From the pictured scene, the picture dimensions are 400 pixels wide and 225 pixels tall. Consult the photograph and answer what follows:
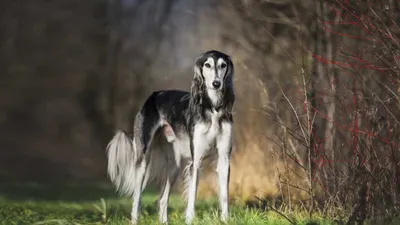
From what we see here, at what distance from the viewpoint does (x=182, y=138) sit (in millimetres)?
6539

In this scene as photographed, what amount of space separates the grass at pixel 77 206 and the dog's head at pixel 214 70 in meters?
1.08

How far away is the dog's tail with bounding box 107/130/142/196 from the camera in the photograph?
23.1 feet

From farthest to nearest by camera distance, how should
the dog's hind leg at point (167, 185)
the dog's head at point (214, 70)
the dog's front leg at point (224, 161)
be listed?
the dog's hind leg at point (167, 185) → the dog's front leg at point (224, 161) → the dog's head at point (214, 70)

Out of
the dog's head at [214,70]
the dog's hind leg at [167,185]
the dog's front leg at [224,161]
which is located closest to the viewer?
the dog's head at [214,70]

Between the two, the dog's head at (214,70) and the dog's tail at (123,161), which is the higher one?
the dog's head at (214,70)

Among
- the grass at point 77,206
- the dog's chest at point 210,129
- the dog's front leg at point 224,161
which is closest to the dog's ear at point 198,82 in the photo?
the dog's chest at point 210,129

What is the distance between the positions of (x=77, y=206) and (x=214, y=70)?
4.15m

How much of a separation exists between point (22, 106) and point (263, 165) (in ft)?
21.0

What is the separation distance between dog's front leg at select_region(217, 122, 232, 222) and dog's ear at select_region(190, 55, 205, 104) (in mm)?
314

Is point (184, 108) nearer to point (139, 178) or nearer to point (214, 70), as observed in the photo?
point (214, 70)

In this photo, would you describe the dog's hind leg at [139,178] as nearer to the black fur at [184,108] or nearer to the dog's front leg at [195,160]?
the black fur at [184,108]

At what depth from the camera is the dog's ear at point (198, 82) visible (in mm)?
5922

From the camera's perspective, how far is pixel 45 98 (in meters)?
14.1

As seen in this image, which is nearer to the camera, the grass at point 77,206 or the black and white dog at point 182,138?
the black and white dog at point 182,138
